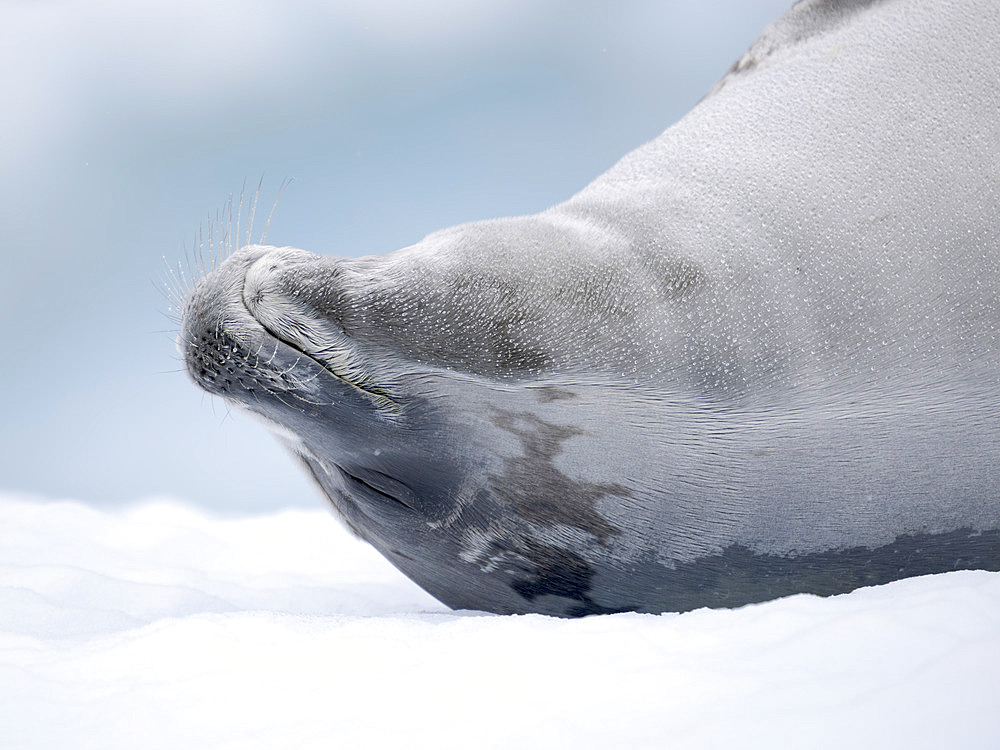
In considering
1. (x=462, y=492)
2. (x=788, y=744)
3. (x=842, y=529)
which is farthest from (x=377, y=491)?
(x=788, y=744)

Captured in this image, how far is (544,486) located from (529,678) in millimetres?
490

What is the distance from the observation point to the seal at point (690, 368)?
171 centimetres

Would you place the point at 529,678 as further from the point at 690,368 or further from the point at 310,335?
the point at 310,335

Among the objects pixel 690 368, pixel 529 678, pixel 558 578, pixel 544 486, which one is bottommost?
pixel 529 678

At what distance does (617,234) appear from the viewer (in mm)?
1830

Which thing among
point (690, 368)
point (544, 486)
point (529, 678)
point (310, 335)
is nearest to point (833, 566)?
point (690, 368)

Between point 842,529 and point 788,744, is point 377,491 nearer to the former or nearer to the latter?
point 842,529

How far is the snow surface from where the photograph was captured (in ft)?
3.68

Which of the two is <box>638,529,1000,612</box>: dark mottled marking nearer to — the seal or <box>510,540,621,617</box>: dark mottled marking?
the seal

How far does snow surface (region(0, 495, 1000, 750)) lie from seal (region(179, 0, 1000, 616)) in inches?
6.2

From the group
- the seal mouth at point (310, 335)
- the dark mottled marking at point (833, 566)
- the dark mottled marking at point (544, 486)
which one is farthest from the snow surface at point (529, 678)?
the seal mouth at point (310, 335)

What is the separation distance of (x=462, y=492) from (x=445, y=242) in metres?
0.53

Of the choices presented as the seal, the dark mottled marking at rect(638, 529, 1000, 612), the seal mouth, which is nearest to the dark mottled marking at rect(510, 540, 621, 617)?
the seal

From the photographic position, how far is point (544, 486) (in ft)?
5.83
